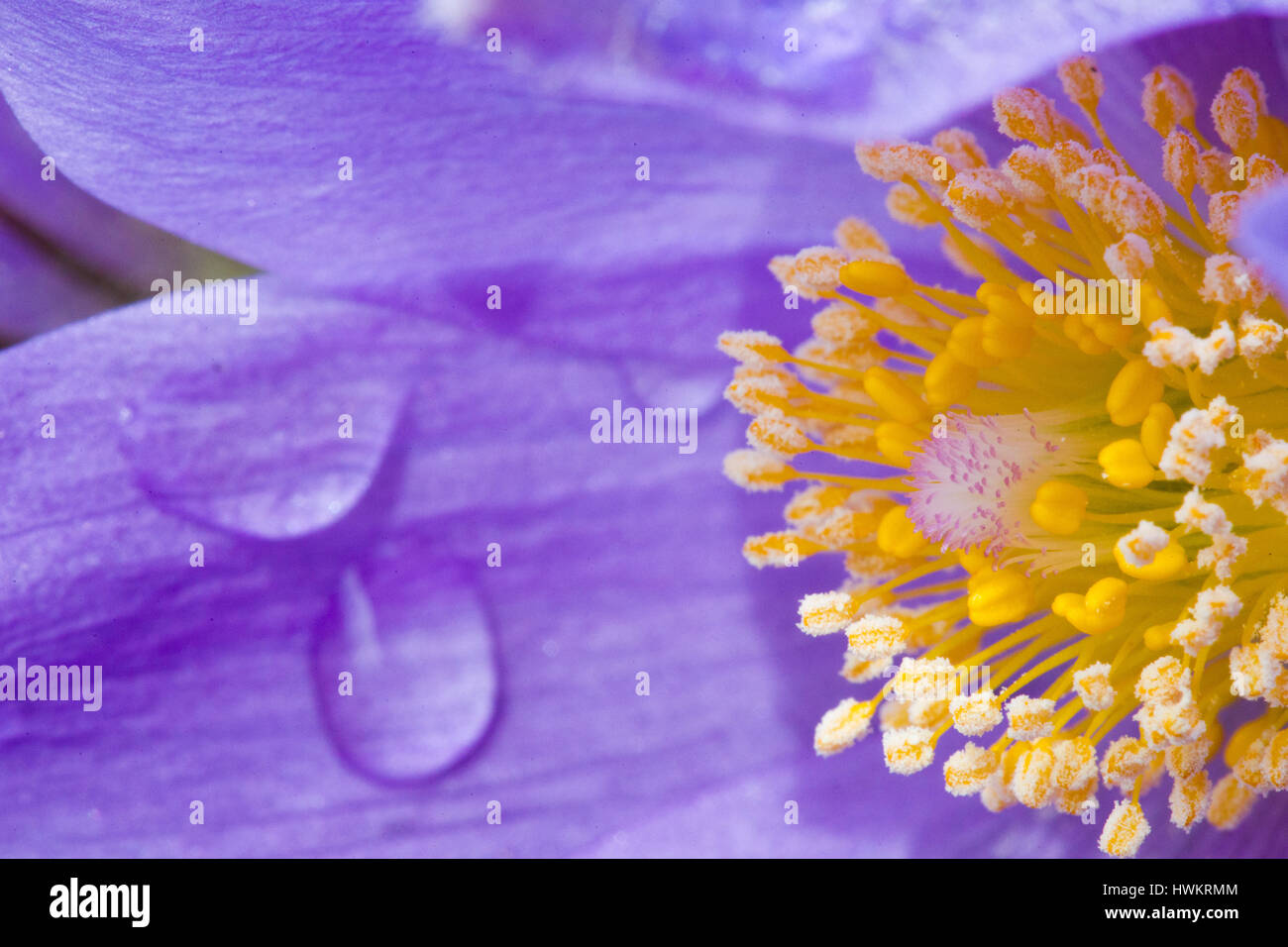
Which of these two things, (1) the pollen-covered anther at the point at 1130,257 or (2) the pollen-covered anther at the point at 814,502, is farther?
(2) the pollen-covered anther at the point at 814,502

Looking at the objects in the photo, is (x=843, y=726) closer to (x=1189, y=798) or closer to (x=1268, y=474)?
(x=1189, y=798)

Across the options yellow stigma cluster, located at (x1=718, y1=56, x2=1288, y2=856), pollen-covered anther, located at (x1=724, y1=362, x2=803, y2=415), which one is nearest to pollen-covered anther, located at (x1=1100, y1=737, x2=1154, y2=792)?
yellow stigma cluster, located at (x1=718, y1=56, x2=1288, y2=856)

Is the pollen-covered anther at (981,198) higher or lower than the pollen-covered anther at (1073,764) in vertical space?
higher

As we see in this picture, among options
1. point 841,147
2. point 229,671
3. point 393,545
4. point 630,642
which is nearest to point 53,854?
point 229,671

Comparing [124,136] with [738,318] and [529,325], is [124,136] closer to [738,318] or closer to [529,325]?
[529,325]

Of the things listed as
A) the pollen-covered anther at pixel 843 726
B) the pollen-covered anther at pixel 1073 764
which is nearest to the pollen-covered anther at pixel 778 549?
the pollen-covered anther at pixel 843 726

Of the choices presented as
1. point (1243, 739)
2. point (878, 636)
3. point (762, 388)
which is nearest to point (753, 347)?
point (762, 388)

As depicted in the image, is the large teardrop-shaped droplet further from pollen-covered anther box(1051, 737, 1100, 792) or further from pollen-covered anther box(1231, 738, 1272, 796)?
pollen-covered anther box(1231, 738, 1272, 796)

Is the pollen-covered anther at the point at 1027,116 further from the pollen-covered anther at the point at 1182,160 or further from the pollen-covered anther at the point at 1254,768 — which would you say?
the pollen-covered anther at the point at 1254,768
